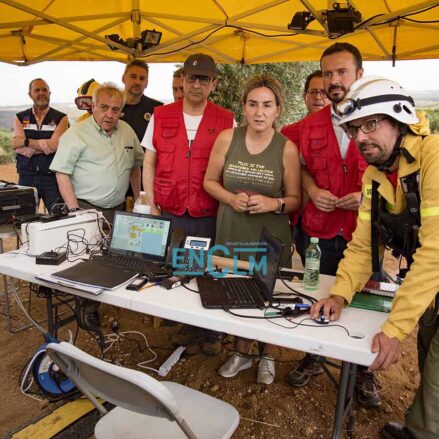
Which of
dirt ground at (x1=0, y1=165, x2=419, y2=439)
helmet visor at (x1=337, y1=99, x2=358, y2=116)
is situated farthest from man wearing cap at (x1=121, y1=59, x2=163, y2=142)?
helmet visor at (x1=337, y1=99, x2=358, y2=116)

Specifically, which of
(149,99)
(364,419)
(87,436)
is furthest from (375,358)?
(149,99)

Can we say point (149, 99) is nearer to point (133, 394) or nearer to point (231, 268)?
point (231, 268)

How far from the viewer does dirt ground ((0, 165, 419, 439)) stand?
2217 millimetres

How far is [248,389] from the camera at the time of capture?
251 centimetres

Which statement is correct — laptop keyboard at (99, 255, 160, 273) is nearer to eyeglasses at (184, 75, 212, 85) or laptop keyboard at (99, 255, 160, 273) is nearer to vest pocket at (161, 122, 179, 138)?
vest pocket at (161, 122, 179, 138)

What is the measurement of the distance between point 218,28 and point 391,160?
3.67m

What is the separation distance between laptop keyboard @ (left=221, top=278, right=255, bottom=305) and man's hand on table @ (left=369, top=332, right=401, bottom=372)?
0.55 metres

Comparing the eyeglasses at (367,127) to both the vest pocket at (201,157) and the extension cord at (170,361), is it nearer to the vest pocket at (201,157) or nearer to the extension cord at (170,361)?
the vest pocket at (201,157)

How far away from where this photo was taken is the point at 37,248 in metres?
2.24

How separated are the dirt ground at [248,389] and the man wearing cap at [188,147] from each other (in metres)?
0.96

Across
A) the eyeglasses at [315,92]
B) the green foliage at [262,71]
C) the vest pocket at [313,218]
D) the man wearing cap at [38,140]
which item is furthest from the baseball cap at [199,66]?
the green foliage at [262,71]

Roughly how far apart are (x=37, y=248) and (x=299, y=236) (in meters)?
1.64

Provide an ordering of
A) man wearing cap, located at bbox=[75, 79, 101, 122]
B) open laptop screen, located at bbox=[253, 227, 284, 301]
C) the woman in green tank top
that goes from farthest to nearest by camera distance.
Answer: man wearing cap, located at bbox=[75, 79, 101, 122] < the woman in green tank top < open laptop screen, located at bbox=[253, 227, 284, 301]

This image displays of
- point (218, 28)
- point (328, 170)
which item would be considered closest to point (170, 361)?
point (328, 170)
